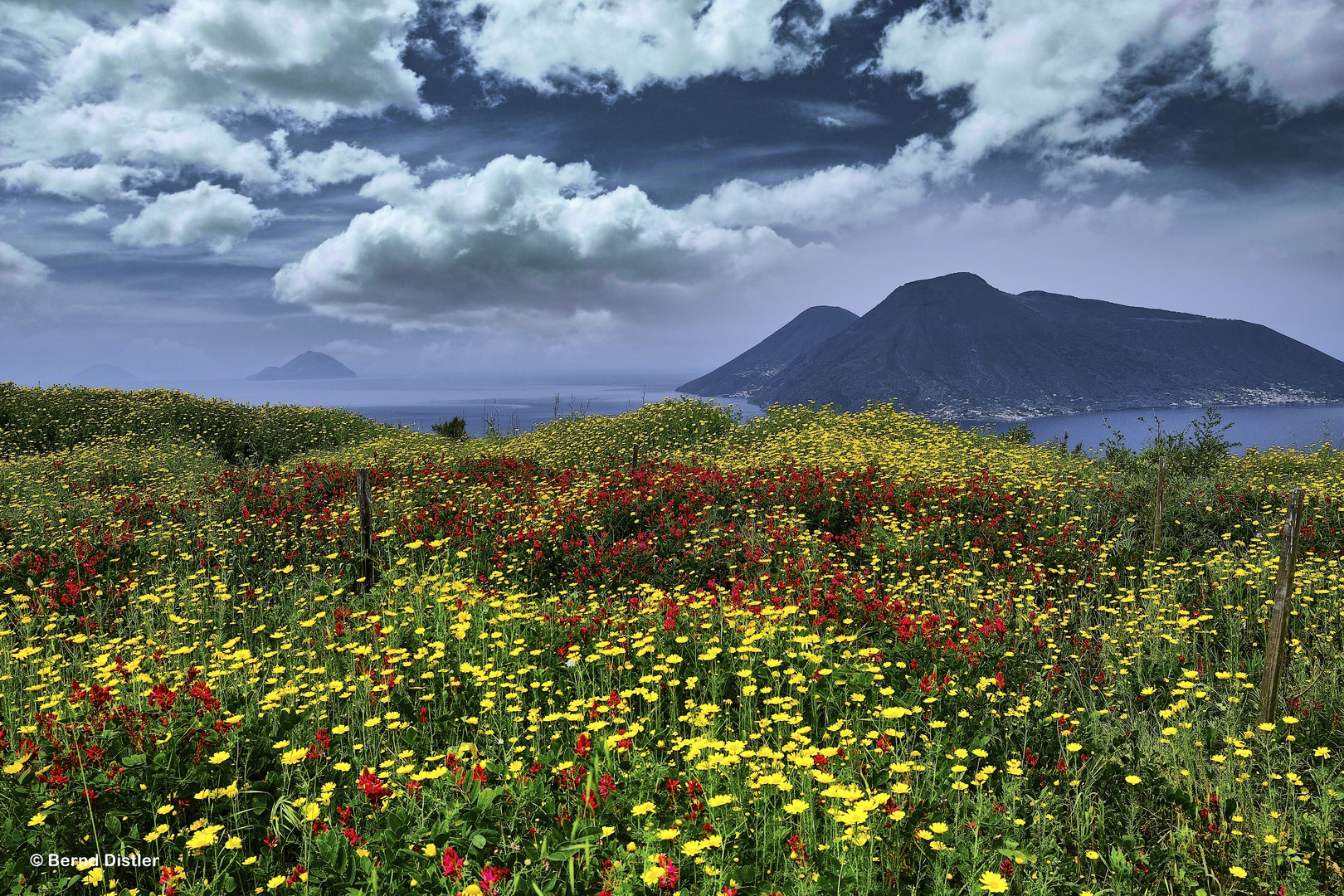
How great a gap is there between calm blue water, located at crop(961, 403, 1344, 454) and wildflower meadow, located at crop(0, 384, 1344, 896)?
20.1ft

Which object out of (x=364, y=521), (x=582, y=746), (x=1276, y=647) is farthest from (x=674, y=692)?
(x=364, y=521)

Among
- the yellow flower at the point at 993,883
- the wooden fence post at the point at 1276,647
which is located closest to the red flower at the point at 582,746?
the yellow flower at the point at 993,883

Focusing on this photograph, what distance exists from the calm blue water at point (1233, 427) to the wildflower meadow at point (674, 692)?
612 centimetres

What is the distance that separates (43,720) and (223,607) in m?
3.34

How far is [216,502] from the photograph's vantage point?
34.4ft

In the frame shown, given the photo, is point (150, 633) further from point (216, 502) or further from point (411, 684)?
point (216, 502)

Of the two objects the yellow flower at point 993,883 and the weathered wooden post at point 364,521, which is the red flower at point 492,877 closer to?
the yellow flower at point 993,883

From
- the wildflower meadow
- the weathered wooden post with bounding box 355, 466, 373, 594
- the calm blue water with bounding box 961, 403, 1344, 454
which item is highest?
the calm blue water with bounding box 961, 403, 1344, 454

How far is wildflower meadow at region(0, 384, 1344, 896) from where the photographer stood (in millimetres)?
3012

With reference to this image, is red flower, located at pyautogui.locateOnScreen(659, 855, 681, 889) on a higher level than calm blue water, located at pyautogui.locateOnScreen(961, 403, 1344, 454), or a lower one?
lower

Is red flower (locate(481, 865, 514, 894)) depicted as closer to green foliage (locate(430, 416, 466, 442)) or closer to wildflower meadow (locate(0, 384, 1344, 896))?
wildflower meadow (locate(0, 384, 1344, 896))

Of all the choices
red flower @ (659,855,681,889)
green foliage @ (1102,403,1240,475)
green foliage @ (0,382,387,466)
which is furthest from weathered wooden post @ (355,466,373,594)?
green foliage @ (1102,403,1240,475)

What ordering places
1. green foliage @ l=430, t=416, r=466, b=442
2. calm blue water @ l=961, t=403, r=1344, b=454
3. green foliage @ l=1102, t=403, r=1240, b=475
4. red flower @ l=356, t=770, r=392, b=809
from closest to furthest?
red flower @ l=356, t=770, r=392, b=809
green foliage @ l=1102, t=403, r=1240, b=475
calm blue water @ l=961, t=403, r=1344, b=454
green foliage @ l=430, t=416, r=466, b=442

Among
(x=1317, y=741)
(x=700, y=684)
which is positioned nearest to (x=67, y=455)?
(x=700, y=684)
